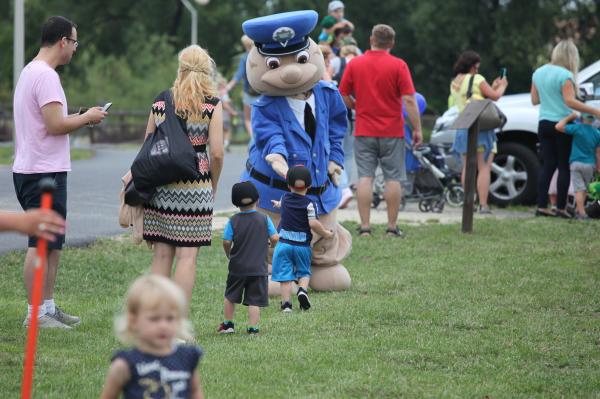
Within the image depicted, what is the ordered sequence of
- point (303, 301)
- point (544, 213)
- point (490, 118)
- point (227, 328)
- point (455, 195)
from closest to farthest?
1. point (227, 328)
2. point (303, 301)
3. point (490, 118)
4. point (544, 213)
5. point (455, 195)

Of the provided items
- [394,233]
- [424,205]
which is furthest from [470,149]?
[424,205]

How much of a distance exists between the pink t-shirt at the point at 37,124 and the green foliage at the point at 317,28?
3455 cm

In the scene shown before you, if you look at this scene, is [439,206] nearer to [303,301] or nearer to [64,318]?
[303,301]

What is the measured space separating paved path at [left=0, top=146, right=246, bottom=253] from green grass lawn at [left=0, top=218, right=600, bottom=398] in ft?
2.66

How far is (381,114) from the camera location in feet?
39.8

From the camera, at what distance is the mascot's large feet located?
30.5 feet

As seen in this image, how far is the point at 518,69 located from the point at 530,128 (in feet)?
93.6

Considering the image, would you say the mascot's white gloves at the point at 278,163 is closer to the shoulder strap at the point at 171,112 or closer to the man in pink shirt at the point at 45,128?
the shoulder strap at the point at 171,112

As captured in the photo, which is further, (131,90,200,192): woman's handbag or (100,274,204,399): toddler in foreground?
(131,90,200,192): woman's handbag

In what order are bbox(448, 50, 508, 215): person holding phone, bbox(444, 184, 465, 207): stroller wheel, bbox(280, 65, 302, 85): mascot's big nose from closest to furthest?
bbox(280, 65, 302, 85): mascot's big nose, bbox(448, 50, 508, 215): person holding phone, bbox(444, 184, 465, 207): stroller wheel

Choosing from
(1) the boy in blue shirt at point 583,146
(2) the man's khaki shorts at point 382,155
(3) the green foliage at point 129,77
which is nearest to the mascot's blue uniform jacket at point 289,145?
(2) the man's khaki shorts at point 382,155

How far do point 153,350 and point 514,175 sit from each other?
1193cm

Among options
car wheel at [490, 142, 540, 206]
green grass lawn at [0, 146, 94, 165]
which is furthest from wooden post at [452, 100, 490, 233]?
green grass lawn at [0, 146, 94, 165]

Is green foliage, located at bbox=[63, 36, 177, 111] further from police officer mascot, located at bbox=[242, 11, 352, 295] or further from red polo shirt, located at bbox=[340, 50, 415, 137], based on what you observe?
police officer mascot, located at bbox=[242, 11, 352, 295]
